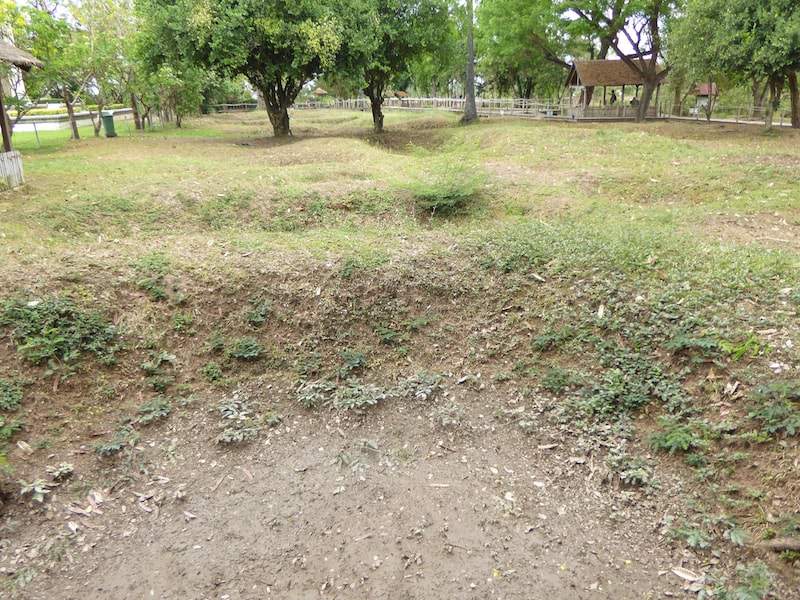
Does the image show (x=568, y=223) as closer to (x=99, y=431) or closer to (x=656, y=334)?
(x=656, y=334)

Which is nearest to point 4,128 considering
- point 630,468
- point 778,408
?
point 630,468

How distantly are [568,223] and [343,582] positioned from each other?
18.3 feet

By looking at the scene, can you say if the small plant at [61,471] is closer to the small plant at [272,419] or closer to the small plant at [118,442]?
the small plant at [118,442]

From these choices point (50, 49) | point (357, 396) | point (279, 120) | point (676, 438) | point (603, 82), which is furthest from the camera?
point (603, 82)

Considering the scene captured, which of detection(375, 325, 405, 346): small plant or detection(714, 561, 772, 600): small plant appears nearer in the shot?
detection(714, 561, 772, 600): small plant

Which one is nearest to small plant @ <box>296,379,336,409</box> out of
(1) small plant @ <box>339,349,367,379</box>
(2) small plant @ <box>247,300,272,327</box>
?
(1) small plant @ <box>339,349,367,379</box>

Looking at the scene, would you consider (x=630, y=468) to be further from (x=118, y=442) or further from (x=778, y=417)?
(x=118, y=442)

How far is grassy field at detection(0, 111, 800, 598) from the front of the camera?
12.7 ft

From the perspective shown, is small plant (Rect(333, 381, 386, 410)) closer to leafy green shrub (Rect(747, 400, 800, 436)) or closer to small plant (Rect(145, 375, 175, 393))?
small plant (Rect(145, 375, 175, 393))

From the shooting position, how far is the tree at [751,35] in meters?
14.2

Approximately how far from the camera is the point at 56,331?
4.92 m

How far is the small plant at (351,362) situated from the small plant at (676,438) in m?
2.58

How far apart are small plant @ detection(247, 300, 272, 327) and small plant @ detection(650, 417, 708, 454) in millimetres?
3719

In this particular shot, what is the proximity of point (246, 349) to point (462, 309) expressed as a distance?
2.24 metres
